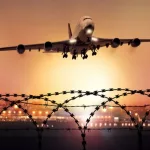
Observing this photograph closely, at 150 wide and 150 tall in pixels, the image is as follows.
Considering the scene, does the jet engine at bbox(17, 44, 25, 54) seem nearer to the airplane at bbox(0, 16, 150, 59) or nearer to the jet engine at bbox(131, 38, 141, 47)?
the airplane at bbox(0, 16, 150, 59)

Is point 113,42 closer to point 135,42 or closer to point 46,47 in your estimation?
point 135,42

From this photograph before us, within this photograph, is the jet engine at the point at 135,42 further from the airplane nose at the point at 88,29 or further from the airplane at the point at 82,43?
the airplane nose at the point at 88,29

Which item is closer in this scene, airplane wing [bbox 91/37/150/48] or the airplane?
the airplane

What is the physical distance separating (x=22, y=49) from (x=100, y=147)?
254ft

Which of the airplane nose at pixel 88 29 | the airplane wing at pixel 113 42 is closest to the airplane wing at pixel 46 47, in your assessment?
the airplane wing at pixel 113 42

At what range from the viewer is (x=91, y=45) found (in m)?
63.2

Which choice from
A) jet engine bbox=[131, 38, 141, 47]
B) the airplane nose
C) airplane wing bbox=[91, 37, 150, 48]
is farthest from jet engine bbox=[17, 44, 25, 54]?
jet engine bbox=[131, 38, 141, 47]

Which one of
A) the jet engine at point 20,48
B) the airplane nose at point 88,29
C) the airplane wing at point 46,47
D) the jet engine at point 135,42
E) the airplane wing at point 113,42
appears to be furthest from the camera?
the jet engine at point 135,42

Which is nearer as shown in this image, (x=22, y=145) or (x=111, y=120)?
(x=22, y=145)

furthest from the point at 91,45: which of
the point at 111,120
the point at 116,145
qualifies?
the point at 111,120

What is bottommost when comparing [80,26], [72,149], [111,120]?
[72,149]

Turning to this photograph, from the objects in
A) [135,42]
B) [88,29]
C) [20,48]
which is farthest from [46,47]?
[135,42]

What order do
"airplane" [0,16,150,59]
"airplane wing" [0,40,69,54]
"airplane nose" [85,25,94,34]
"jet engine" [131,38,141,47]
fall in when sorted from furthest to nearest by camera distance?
"jet engine" [131,38,141,47] → "airplane wing" [0,40,69,54] → "airplane" [0,16,150,59] → "airplane nose" [85,25,94,34]

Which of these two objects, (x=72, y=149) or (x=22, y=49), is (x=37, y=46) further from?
(x=72, y=149)
